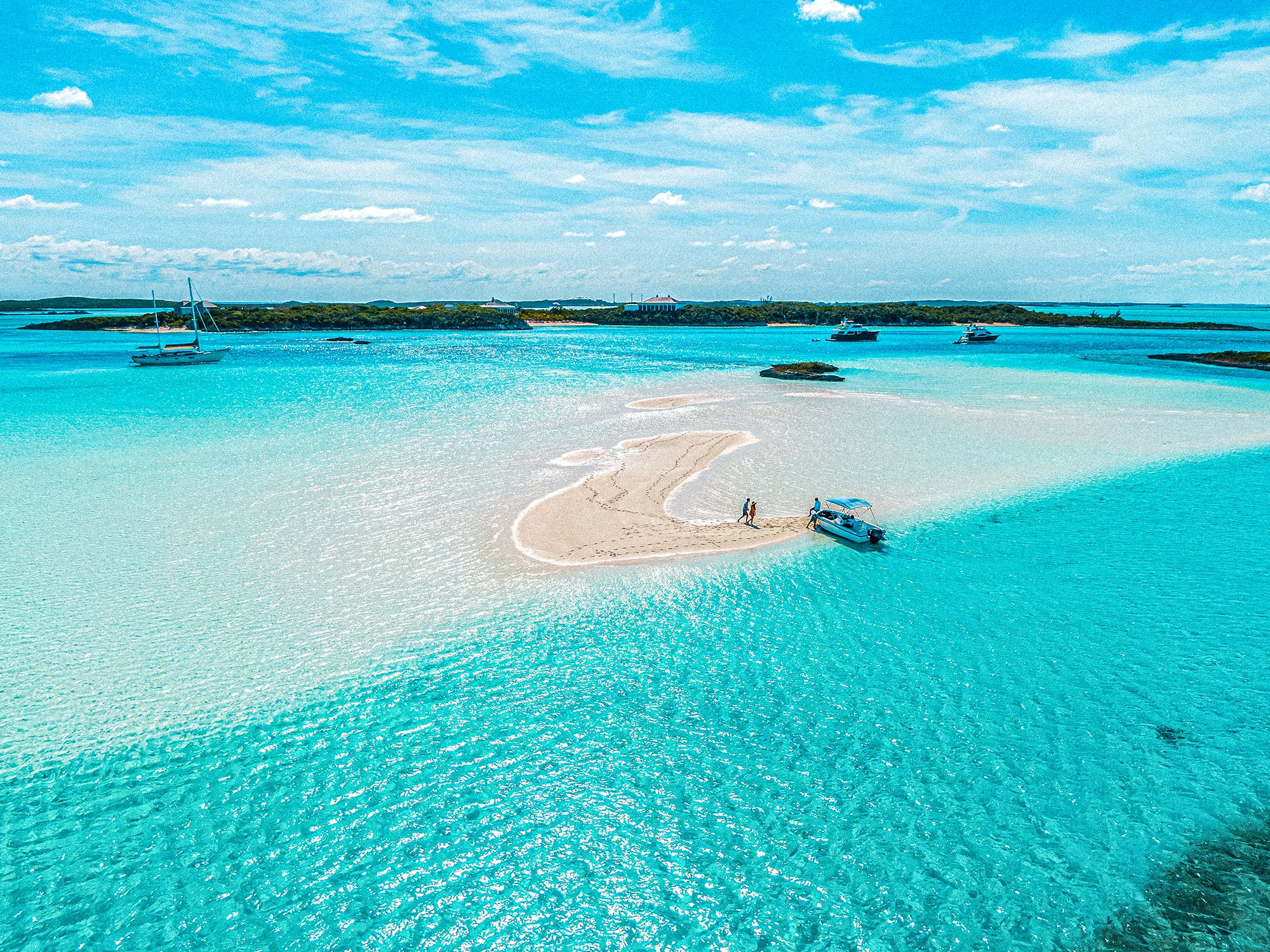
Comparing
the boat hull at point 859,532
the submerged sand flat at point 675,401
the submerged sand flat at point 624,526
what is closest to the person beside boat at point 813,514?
the submerged sand flat at point 624,526

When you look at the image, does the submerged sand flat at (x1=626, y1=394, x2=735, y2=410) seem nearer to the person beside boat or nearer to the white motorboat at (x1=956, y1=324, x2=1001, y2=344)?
the person beside boat

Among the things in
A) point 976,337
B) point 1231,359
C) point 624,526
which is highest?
point 976,337

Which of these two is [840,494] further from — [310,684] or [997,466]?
[310,684]

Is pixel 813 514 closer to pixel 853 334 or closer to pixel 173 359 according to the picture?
pixel 173 359

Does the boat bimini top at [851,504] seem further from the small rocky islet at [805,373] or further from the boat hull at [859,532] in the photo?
the small rocky islet at [805,373]

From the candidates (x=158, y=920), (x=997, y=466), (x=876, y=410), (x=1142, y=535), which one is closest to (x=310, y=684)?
(x=158, y=920)


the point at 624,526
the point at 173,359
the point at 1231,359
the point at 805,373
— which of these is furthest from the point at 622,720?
the point at 1231,359
